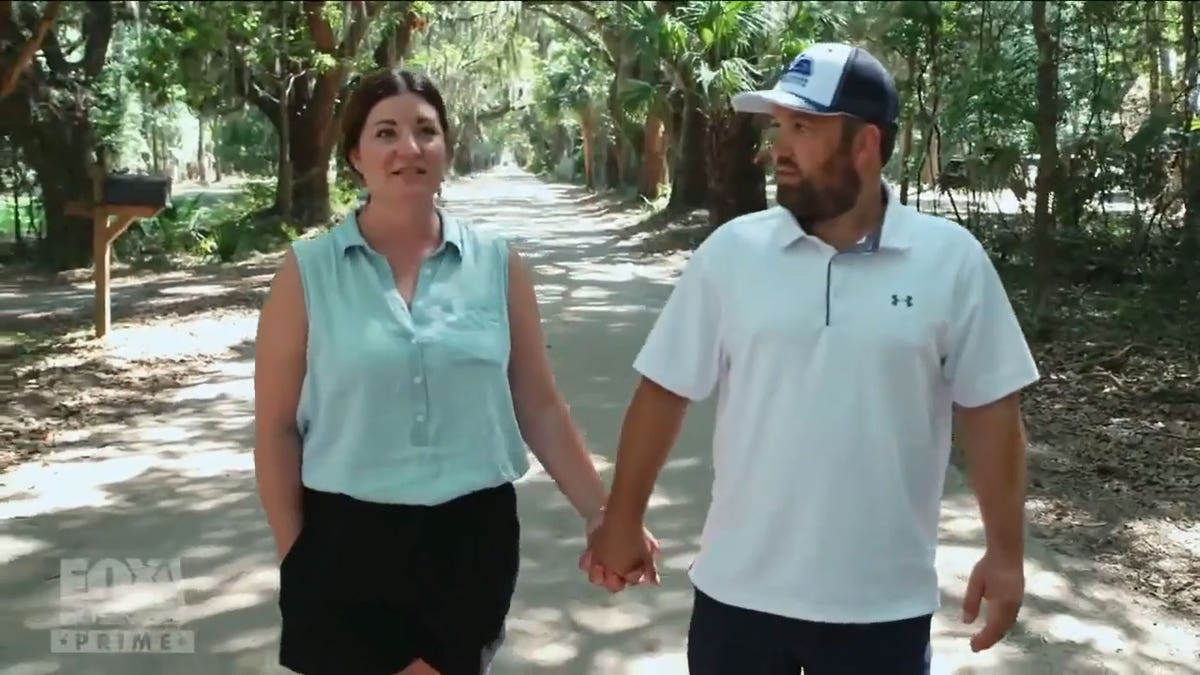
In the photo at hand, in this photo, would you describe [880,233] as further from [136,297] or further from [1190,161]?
[136,297]

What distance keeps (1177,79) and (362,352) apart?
34.7ft

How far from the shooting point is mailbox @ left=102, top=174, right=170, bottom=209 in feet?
33.4

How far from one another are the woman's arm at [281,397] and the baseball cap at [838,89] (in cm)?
91

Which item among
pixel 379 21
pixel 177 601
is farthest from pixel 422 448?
pixel 379 21

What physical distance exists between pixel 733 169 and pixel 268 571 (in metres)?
13.2

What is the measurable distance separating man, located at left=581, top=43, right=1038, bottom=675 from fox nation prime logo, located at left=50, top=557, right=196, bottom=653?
8.37 feet

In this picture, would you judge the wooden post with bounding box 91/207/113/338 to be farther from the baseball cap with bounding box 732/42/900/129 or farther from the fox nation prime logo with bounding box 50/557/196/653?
the baseball cap with bounding box 732/42/900/129

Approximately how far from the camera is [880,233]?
221cm

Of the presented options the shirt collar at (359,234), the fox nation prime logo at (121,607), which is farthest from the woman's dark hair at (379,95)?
the fox nation prime logo at (121,607)

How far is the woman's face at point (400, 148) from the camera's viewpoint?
2398 millimetres

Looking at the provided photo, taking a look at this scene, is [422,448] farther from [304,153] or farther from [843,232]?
[304,153]

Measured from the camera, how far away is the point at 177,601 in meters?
4.57

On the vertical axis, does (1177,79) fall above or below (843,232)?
above

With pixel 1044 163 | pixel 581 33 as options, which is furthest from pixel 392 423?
pixel 581 33
